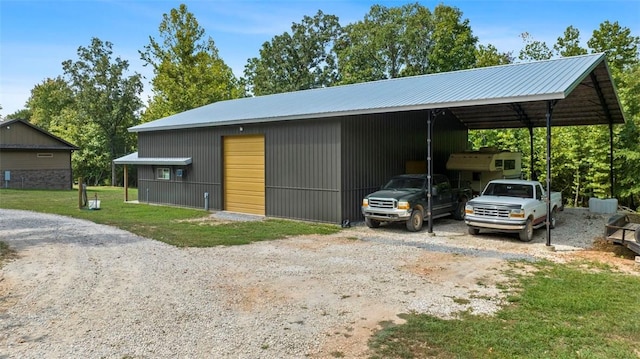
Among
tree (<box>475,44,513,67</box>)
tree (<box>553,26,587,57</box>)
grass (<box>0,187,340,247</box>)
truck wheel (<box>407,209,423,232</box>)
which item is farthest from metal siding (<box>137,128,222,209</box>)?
tree (<box>553,26,587,57</box>)

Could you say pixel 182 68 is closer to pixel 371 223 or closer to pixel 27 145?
pixel 27 145

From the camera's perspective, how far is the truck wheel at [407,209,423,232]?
1241 cm

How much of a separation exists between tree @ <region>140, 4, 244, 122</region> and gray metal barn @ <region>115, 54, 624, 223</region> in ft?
54.6

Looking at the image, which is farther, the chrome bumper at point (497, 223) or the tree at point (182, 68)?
the tree at point (182, 68)

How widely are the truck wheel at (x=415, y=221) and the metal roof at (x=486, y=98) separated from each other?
2.92 m

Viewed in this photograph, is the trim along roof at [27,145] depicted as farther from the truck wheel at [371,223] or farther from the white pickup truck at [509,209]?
the white pickup truck at [509,209]

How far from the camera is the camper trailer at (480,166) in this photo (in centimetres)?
1541

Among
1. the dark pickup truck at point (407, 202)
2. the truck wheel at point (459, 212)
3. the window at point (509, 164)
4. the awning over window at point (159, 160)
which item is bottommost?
the truck wheel at point (459, 212)

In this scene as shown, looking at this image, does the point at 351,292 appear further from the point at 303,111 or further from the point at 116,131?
the point at 116,131

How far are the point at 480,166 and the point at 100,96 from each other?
37992 mm

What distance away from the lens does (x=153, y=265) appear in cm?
844

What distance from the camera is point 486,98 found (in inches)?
418

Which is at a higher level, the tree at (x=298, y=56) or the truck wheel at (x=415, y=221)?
the tree at (x=298, y=56)

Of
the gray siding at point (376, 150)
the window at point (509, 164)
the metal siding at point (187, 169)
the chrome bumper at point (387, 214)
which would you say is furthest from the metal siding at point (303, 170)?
the window at point (509, 164)
